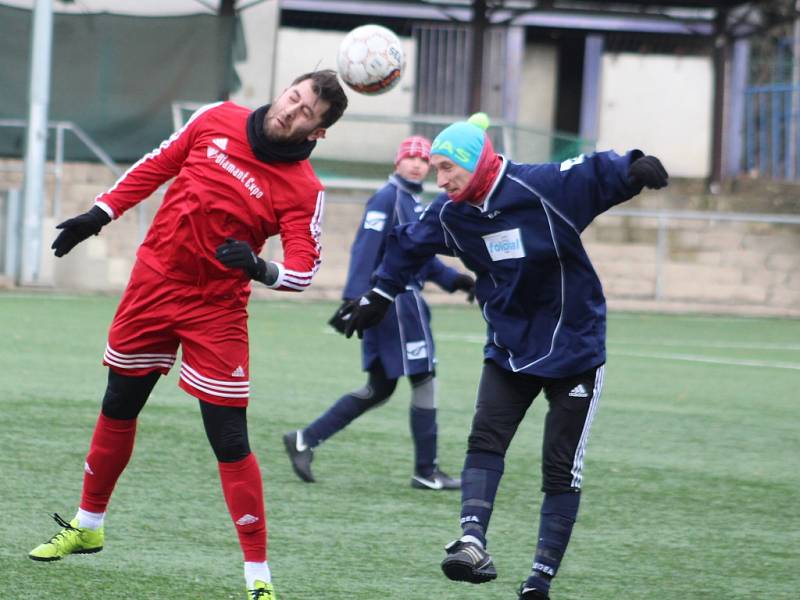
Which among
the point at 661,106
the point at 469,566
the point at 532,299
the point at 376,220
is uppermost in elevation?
the point at 661,106

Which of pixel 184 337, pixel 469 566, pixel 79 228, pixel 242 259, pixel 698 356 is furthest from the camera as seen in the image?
pixel 698 356

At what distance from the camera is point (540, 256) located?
17.8 feet

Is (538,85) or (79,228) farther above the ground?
(538,85)

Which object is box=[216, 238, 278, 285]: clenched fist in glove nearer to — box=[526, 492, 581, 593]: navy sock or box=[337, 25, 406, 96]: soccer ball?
box=[526, 492, 581, 593]: navy sock

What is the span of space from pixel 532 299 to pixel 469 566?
1062 millimetres

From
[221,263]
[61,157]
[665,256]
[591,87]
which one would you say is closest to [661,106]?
[591,87]

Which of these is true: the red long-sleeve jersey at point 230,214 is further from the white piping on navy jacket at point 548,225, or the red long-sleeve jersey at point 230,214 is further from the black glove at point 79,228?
the white piping on navy jacket at point 548,225

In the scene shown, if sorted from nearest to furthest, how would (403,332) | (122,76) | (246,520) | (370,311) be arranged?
(246,520) → (370,311) → (403,332) → (122,76)

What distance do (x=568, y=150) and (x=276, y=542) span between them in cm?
1654

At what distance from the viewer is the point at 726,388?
12758 millimetres

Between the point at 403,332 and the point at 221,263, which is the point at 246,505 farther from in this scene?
the point at 403,332

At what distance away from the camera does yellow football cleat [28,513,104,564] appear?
5.61 metres

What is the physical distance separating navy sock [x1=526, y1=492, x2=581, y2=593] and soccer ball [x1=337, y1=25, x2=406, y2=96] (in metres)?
2.24

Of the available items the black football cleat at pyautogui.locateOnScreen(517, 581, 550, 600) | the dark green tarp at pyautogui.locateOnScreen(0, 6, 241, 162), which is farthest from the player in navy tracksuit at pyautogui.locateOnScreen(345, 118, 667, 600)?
the dark green tarp at pyautogui.locateOnScreen(0, 6, 241, 162)
